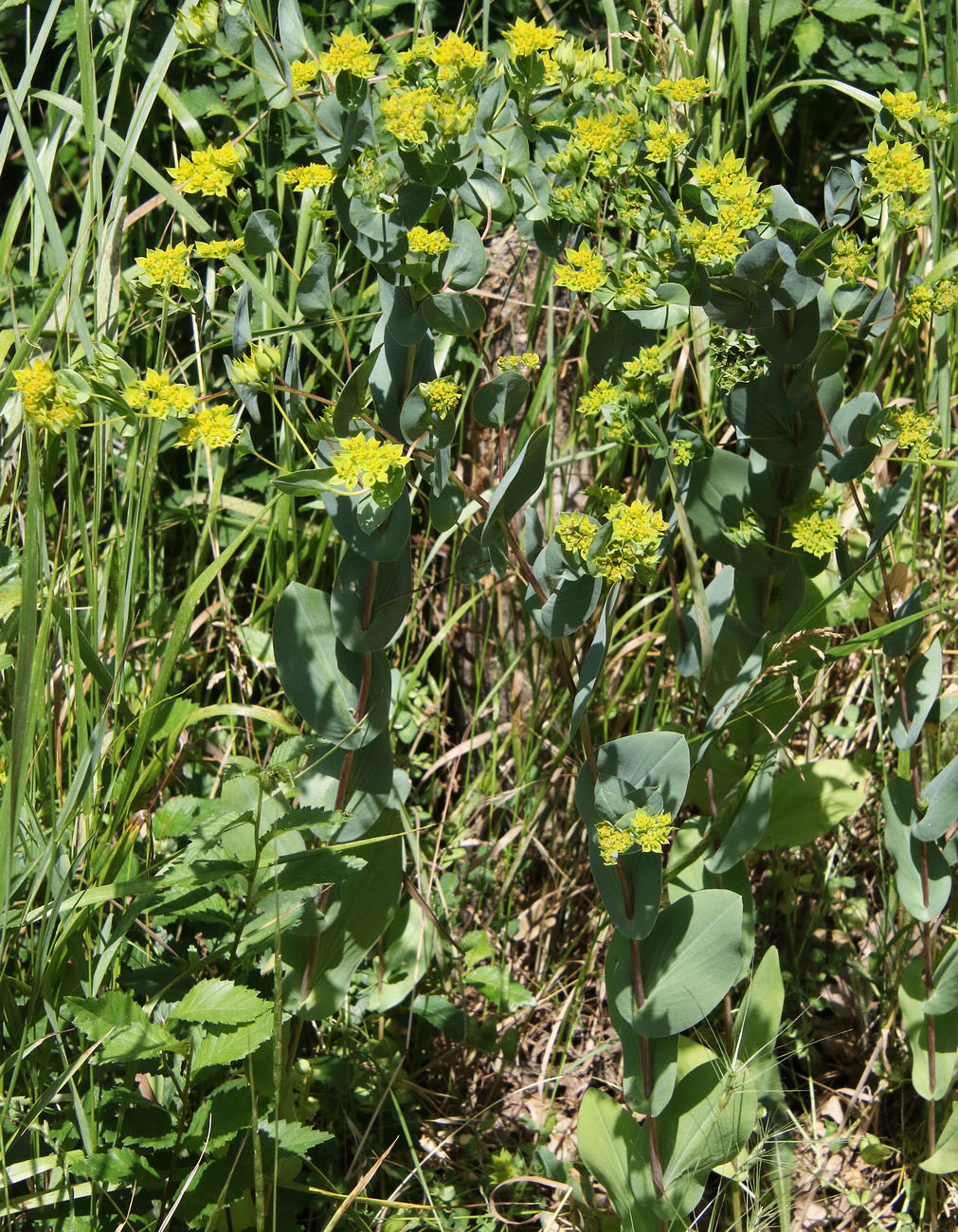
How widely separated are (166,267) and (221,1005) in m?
0.68

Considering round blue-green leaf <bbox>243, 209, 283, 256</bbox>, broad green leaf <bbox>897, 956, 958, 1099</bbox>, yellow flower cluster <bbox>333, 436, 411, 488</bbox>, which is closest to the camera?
yellow flower cluster <bbox>333, 436, 411, 488</bbox>

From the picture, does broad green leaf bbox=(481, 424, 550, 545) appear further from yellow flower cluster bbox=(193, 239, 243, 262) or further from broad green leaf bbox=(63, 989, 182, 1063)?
broad green leaf bbox=(63, 989, 182, 1063)

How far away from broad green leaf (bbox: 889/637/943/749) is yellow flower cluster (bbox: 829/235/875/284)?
18.8 inches

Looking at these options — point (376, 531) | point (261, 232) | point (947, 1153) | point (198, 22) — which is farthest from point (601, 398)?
point (947, 1153)

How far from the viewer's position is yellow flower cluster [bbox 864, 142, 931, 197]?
1.00 metres

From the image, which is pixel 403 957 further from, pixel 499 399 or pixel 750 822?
pixel 499 399

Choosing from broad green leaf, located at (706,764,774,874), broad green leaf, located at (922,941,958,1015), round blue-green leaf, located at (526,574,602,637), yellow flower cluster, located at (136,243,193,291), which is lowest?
broad green leaf, located at (922,941,958,1015)

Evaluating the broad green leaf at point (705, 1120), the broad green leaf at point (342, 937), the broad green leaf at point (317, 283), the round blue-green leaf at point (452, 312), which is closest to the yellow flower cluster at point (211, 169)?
the broad green leaf at point (317, 283)

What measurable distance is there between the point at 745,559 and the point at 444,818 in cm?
72

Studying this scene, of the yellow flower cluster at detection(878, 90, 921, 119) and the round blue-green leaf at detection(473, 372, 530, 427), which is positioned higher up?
the yellow flower cluster at detection(878, 90, 921, 119)

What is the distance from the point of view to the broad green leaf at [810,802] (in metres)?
1.42

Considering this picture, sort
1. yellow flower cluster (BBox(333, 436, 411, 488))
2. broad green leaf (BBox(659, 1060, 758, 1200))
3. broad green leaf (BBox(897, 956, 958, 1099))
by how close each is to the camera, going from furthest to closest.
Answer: broad green leaf (BBox(897, 956, 958, 1099)), broad green leaf (BBox(659, 1060, 758, 1200)), yellow flower cluster (BBox(333, 436, 411, 488))

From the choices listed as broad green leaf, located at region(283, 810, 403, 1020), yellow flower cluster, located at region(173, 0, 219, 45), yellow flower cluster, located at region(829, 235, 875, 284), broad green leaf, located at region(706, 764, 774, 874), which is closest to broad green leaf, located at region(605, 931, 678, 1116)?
broad green leaf, located at region(706, 764, 774, 874)

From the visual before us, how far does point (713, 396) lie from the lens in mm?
1612
